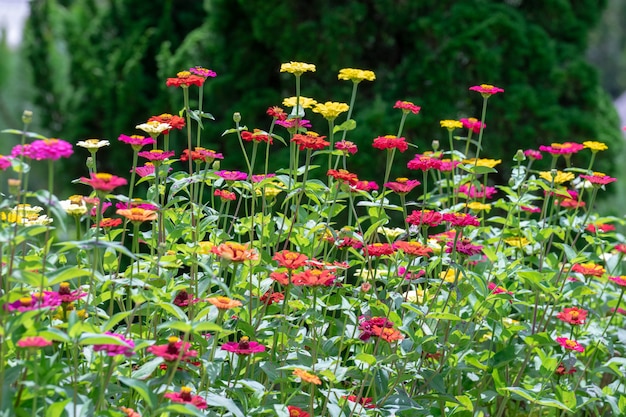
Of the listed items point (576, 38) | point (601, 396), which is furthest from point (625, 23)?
point (601, 396)

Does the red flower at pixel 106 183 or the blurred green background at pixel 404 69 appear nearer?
the red flower at pixel 106 183

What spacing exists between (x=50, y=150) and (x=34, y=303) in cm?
24

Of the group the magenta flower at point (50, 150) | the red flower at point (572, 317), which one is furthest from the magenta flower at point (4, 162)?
the red flower at point (572, 317)

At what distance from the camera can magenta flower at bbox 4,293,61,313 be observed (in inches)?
48.3

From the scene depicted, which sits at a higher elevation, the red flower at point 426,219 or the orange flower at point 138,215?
the orange flower at point 138,215

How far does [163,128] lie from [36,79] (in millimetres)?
4331

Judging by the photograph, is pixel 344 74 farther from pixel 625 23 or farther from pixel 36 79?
pixel 625 23

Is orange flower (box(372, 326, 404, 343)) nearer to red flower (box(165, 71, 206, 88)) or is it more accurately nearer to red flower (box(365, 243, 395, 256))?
red flower (box(365, 243, 395, 256))

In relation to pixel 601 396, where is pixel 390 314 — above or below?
above

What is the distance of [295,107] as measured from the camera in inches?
68.4

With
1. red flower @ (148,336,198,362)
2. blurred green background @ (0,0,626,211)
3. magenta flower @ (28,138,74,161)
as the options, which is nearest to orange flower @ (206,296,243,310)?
red flower @ (148,336,198,362)

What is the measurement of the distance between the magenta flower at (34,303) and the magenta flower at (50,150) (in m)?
0.21

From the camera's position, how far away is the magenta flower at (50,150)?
1.22m

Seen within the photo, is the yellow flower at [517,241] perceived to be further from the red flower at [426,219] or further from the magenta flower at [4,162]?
the magenta flower at [4,162]
